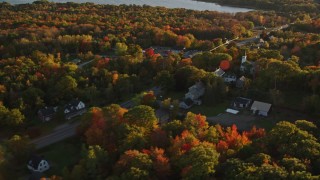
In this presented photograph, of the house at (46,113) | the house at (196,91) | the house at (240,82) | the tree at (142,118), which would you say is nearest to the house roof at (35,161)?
the tree at (142,118)

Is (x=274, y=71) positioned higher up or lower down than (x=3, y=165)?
higher up

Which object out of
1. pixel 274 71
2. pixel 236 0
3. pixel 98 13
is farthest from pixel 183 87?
Answer: pixel 236 0

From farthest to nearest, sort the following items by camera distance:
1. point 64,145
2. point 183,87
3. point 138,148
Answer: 1. point 183,87
2. point 64,145
3. point 138,148

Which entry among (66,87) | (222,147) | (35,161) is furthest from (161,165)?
(66,87)

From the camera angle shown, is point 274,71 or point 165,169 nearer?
point 165,169

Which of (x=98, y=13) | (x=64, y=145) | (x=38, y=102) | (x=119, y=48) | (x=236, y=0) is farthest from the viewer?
Answer: (x=236, y=0)

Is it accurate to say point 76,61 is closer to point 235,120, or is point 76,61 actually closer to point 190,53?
point 190,53

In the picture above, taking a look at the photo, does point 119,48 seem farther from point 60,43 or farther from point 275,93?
point 275,93
